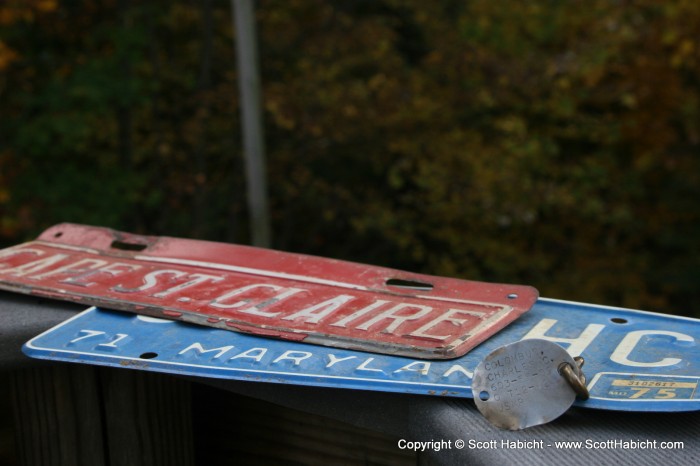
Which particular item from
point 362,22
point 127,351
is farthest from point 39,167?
point 127,351

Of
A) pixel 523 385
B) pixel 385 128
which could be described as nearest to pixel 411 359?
pixel 523 385

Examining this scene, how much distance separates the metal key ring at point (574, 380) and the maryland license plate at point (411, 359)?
0.07 ft

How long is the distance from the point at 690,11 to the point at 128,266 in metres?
7.15

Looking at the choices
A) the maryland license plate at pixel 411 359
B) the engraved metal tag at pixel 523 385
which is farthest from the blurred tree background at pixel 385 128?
the engraved metal tag at pixel 523 385

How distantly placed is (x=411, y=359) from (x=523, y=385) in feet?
0.62

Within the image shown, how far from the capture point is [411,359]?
1.18 metres

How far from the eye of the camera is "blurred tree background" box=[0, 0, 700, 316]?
617cm

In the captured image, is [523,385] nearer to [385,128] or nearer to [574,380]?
[574,380]

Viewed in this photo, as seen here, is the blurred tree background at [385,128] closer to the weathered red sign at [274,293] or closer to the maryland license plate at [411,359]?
the weathered red sign at [274,293]

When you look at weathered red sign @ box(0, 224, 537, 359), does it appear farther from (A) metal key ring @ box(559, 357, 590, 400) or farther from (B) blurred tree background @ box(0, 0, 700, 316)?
(B) blurred tree background @ box(0, 0, 700, 316)

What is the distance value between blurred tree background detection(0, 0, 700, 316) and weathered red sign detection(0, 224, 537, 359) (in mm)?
4360

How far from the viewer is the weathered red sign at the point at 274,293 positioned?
4.18ft

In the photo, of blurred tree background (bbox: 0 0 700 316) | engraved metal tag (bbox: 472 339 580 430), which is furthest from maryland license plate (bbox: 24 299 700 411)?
blurred tree background (bbox: 0 0 700 316)

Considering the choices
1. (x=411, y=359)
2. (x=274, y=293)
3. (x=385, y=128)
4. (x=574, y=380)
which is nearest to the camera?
(x=574, y=380)
